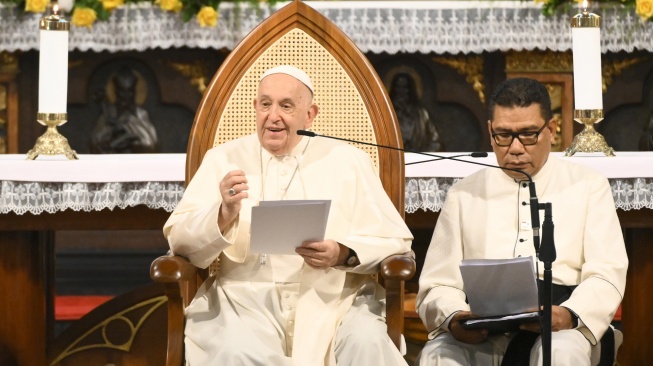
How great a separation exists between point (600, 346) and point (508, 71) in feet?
12.3

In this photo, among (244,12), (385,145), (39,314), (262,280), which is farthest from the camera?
(244,12)

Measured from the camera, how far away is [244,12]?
7531 millimetres

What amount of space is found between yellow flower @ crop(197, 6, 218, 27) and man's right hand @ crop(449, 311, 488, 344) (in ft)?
12.3

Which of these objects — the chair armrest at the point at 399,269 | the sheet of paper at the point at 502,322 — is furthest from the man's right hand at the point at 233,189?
the sheet of paper at the point at 502,322

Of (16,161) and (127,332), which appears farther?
(127,332)

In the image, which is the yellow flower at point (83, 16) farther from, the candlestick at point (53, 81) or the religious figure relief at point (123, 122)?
the candlestick at point (53, 81)

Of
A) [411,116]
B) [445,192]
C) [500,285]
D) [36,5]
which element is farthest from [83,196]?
[411,116]

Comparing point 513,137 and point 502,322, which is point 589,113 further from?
point 502,322

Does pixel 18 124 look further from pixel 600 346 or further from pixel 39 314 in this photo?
pixel 600 346

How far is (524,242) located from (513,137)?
38 centimetres

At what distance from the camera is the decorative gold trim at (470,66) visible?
7.85m

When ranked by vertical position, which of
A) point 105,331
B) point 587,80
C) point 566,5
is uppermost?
point 566,5

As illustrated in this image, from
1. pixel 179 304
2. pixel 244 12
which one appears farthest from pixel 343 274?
pixel 244 12

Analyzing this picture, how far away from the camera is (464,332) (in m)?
4.02
